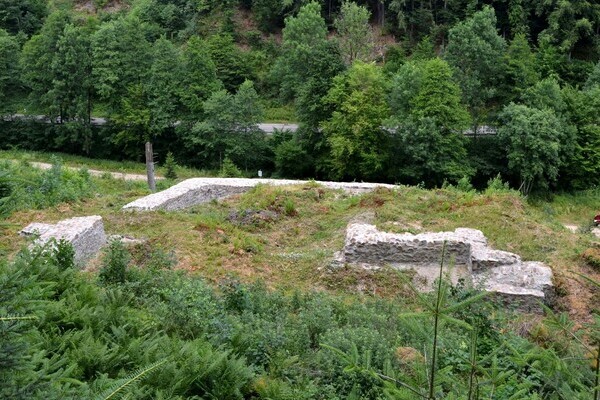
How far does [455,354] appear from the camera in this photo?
261 inches

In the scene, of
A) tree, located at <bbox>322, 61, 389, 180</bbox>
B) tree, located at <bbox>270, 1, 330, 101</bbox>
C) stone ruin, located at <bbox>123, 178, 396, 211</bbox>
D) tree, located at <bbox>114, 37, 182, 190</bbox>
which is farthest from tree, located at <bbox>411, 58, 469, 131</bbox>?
tree, located at <bbox>114, 37, 182, 190</bbox>

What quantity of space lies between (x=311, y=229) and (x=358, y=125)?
13.7 meters

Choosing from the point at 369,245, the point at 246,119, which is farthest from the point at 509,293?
the point at 246,119

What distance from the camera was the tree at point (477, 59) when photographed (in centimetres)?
2875

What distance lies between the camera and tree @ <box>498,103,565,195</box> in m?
25.6

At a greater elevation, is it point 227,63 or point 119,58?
point 119,58

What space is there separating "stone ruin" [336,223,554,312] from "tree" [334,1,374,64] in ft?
72.8

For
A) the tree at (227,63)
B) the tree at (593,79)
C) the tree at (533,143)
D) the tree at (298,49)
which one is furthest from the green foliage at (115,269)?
the tree at (593,79)

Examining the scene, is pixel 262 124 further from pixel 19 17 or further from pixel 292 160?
pixel 19 17

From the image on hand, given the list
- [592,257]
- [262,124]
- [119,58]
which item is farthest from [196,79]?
[592,257]

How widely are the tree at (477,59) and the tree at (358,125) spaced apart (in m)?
3.97

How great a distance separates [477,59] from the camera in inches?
1141

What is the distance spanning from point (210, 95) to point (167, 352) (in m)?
26.9

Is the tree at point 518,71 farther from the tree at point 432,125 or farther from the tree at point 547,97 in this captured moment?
the tree at point 432,125
